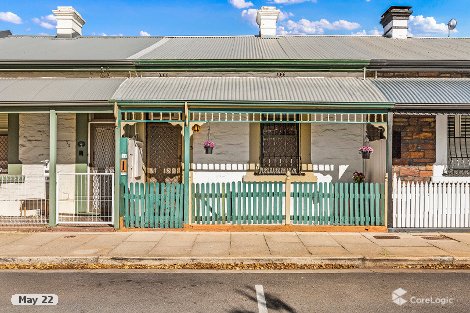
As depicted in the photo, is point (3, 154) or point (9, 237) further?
point (3, 154)

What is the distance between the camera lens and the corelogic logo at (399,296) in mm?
5215

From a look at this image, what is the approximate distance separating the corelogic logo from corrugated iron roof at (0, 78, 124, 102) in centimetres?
701

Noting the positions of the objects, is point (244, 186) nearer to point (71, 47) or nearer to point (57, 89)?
point (57, 89)

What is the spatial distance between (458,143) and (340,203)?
3953 mm

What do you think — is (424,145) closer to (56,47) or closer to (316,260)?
(316,260)

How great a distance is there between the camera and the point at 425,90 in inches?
388

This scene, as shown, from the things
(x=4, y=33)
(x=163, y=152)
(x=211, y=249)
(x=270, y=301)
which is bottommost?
(x=270, y=301)

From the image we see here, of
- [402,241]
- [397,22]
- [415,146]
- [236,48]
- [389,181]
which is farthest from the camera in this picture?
[397,22]

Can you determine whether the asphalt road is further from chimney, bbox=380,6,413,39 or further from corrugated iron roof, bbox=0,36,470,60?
chimney, bbox=380,6,413,39

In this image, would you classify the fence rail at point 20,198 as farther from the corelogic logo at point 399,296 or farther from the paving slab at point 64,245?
the corelogic logo at point 399,296

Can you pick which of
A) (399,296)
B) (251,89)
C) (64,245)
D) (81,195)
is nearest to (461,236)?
(399,296)

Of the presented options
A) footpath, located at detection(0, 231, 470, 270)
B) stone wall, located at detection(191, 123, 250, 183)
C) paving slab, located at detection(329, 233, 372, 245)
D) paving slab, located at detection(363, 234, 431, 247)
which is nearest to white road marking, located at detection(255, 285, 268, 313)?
footpath, located at detection(0, 231, 470, 270)

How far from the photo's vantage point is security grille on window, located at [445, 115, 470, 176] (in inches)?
419

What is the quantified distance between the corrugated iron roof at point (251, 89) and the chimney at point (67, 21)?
5.35 metres
